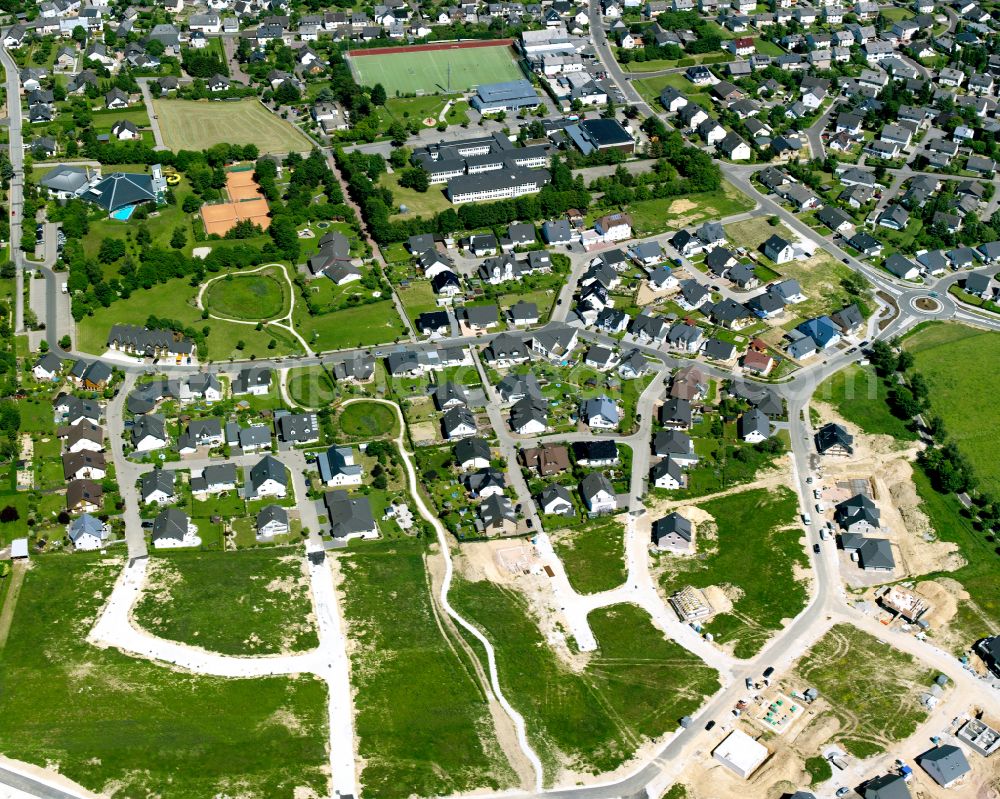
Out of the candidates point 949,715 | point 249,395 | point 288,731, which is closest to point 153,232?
point 249,395

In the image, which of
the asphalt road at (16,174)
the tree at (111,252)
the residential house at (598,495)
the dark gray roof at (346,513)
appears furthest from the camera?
the tree at (111,252)

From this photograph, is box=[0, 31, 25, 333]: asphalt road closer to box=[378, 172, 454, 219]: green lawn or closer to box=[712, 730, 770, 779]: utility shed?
box=[378, 172, 454, 219]: green lawn

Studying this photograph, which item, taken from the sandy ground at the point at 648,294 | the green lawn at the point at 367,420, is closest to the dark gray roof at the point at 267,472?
the green lawn at the point at 367,420

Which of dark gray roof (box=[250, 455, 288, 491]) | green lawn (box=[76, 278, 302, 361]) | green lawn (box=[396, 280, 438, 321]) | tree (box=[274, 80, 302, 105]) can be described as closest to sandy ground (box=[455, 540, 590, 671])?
dark gray roof (box=[250, 455, 288, 491])

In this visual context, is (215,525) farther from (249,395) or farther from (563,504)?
(563,504)

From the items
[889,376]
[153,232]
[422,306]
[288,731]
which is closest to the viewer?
[288,731]

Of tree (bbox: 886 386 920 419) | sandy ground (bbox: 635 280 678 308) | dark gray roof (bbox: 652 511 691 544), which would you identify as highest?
sandy ground (bbox: 635 280 678 308)

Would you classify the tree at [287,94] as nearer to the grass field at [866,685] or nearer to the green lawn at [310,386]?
the green lawn at [310,386]
